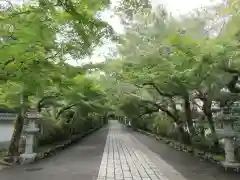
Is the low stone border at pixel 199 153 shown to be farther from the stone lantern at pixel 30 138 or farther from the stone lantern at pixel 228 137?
the stone lantern at pixel 30 138

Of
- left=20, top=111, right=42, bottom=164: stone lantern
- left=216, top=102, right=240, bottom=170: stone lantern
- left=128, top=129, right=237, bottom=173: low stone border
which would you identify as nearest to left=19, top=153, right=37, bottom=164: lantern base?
left=20, top=111, right=42, bottom=164: stone lantern

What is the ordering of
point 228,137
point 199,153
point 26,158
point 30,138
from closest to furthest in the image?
point 228,137 → point 26,158 → point 30,138 → point 199,153

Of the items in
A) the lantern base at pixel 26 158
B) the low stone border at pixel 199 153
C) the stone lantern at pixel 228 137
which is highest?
the stone lantern at pixel 228 137

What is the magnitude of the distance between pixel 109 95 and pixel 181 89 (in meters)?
15.2

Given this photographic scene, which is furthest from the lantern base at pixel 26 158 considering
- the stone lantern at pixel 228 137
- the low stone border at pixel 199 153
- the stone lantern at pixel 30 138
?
the stone lantern at pixel 228 137

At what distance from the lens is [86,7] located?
538 cm

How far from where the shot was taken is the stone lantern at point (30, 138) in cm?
1191

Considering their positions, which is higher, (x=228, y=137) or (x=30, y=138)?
(x=228, y=137)

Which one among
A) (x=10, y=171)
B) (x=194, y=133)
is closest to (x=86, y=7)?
(x=10, y=171)

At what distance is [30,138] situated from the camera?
1239 centimetres

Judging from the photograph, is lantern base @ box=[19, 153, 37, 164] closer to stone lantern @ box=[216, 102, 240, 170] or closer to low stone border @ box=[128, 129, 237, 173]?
low stone border @ box=[128, 129, 237, 173]

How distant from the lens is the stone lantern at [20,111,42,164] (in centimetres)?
1191

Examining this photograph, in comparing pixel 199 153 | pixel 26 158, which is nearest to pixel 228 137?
pixel 199 153

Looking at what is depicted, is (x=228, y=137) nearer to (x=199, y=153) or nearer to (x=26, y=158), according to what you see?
(x=199, y=153)
